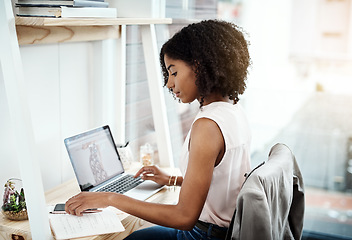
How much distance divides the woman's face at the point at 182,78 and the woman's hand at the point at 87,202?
401 millimetres

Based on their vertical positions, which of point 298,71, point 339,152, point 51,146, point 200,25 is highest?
point 200,25

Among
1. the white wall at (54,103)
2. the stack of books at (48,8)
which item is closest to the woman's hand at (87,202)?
the white wall at (54,103)

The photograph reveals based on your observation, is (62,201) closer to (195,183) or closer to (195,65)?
(195,183)

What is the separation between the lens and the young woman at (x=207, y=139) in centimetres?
128

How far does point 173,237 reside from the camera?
1.59 metres

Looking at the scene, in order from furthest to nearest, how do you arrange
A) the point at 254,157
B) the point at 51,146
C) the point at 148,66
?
the point at 254,157, the point at 148,66, the point at 51,146

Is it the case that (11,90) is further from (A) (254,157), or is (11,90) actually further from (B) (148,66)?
(A) (254,157)

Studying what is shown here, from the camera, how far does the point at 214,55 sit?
4.53 feet

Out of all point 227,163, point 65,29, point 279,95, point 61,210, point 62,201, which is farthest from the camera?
point 279,95

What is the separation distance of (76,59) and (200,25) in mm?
664

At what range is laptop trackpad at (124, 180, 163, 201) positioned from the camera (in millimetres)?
1634

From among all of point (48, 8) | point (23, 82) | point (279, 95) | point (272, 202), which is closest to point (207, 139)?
point (272, 202)

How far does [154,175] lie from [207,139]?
52 centimetres

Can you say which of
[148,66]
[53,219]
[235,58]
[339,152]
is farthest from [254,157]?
[53,219]
